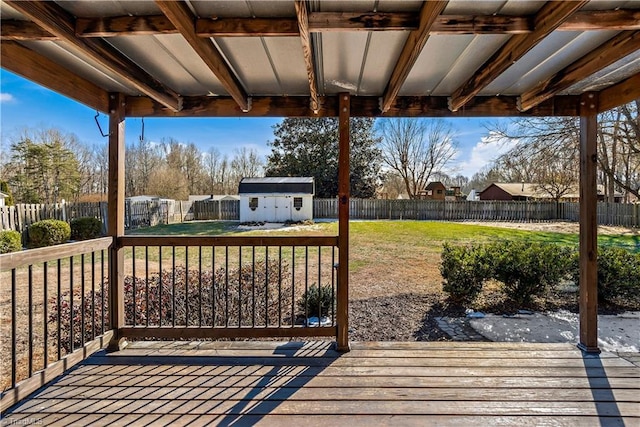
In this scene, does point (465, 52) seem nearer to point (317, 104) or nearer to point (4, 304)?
point (317, 104)

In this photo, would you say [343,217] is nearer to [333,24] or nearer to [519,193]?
[333,24]

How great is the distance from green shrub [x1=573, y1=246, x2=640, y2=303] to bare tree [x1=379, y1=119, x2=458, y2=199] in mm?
16560

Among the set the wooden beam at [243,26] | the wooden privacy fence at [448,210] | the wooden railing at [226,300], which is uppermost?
the wooden beam at [243,26]

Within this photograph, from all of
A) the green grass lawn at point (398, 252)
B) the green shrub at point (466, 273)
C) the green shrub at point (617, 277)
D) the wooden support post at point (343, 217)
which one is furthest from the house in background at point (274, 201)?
the wooden support post at point (343, 217)

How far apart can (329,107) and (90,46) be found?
65.9 inches

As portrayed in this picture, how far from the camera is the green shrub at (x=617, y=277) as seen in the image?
4289 mm

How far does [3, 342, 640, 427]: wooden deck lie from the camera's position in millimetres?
1815

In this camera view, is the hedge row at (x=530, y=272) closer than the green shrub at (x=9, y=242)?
Yes

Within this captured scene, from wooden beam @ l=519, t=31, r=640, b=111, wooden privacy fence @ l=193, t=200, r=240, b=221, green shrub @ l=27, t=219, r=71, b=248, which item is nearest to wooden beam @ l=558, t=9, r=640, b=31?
wooden beam @ l=519, t=31, r=640, b=111

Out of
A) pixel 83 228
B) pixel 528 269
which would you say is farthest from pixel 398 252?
pixel 83 228

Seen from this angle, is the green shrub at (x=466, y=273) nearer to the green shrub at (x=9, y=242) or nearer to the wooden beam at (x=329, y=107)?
the wooden beam at (x=329, y=107)

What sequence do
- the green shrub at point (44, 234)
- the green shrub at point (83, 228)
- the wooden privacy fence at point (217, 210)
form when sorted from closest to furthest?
the green shrub at point (44, 234), the green shrub at point (83, 228), the wooden privacy fence at point (217, 210)

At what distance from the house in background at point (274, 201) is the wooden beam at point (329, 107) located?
40.5ft

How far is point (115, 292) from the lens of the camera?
2.74 meters
